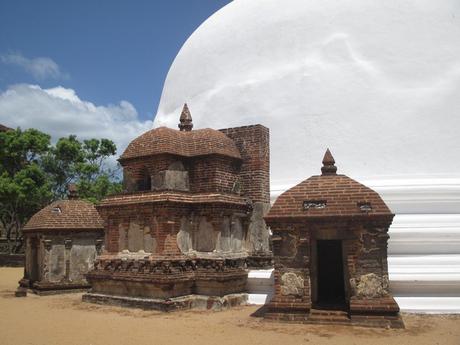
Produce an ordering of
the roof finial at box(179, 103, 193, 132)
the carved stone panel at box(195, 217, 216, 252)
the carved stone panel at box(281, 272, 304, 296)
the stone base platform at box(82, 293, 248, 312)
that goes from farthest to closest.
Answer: the roof finial at box(179, 103, 193, 132)
the carved stone panel at box(195, 217, 216, 252)
the stone base platform at box(82, 293, 248, 312)
the carved stone panel at box(281, 272, 304, 296)

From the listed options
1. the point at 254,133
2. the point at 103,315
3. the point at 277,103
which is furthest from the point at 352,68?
the point at 103,315

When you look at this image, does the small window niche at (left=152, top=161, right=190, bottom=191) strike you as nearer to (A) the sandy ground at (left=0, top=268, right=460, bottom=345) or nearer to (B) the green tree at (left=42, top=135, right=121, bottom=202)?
(A) the sandy ground at (left=0, top=268, right=460, bottom=345)

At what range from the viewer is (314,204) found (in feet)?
26.5

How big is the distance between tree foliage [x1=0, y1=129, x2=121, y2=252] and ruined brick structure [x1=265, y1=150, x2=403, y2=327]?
17.0 m

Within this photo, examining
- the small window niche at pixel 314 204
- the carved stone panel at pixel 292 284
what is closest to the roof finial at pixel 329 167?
the small window niche at pixel 314 204

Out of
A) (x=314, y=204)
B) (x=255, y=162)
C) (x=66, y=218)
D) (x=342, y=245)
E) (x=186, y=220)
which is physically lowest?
(x=342, y=245)

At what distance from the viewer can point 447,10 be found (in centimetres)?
1131

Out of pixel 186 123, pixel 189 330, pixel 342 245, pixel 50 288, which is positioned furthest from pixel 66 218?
pixel 342 245

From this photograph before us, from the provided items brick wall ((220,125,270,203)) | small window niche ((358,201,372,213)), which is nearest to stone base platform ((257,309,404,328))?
small window niche ((358,201,372,213))

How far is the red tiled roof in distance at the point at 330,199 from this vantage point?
780cm

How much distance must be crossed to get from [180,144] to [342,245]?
4354 millimetres

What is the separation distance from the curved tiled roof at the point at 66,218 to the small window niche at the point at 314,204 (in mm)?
7133

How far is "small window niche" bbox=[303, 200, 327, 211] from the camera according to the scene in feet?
26.3

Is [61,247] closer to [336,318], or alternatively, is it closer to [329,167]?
[329,167]
